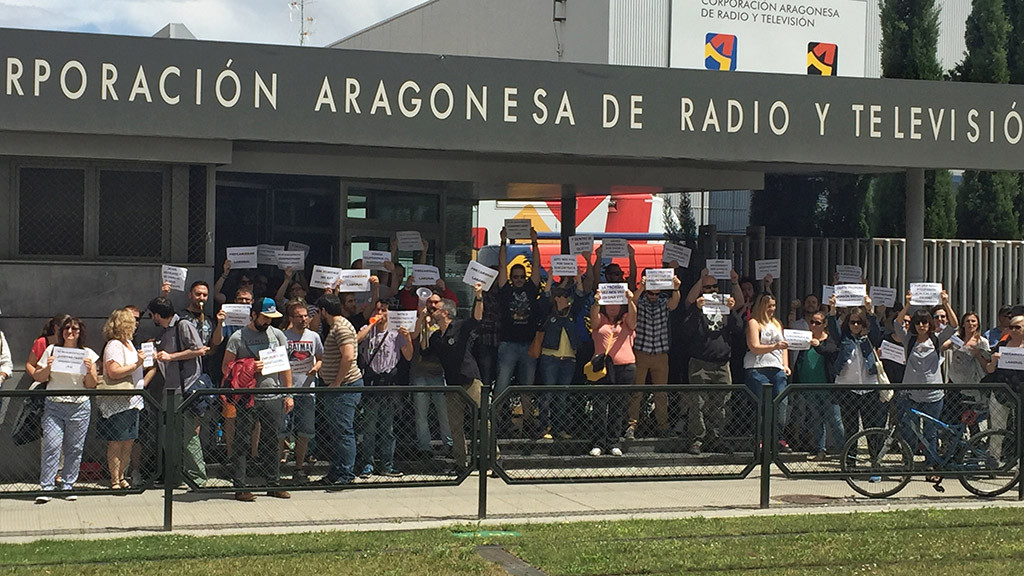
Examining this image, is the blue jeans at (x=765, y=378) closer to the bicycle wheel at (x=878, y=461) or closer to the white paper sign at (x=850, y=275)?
the bicycle wheel at (x=878, y=461)

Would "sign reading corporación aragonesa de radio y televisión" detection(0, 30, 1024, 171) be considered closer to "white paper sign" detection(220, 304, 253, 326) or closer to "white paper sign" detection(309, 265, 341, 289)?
"white paper sign" detection(309, 265, 341, 289)

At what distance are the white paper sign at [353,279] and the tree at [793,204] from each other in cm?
834

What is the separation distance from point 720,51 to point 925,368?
29.7m

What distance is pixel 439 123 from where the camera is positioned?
1320cm

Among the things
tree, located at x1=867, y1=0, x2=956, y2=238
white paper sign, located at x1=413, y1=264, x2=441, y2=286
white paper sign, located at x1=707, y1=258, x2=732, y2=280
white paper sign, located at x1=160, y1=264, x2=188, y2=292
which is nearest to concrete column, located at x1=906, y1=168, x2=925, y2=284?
white paper sign, located at x1=707, y1=258, x2=732, y2=280

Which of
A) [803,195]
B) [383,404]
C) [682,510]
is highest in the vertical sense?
[803,195]

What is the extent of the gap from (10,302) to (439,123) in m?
4.50

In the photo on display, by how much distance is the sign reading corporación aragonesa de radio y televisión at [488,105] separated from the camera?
40.0ft

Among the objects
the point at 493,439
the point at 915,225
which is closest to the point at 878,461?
the point at 493,439

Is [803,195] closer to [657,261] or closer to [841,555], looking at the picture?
[657,261]

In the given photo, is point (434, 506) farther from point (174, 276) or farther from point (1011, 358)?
point (1011, 358)

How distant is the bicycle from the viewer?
38.3 ft

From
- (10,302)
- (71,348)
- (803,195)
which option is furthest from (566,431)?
(803,195)

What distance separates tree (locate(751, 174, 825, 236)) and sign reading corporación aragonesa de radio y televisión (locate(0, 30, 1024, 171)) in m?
4.68
